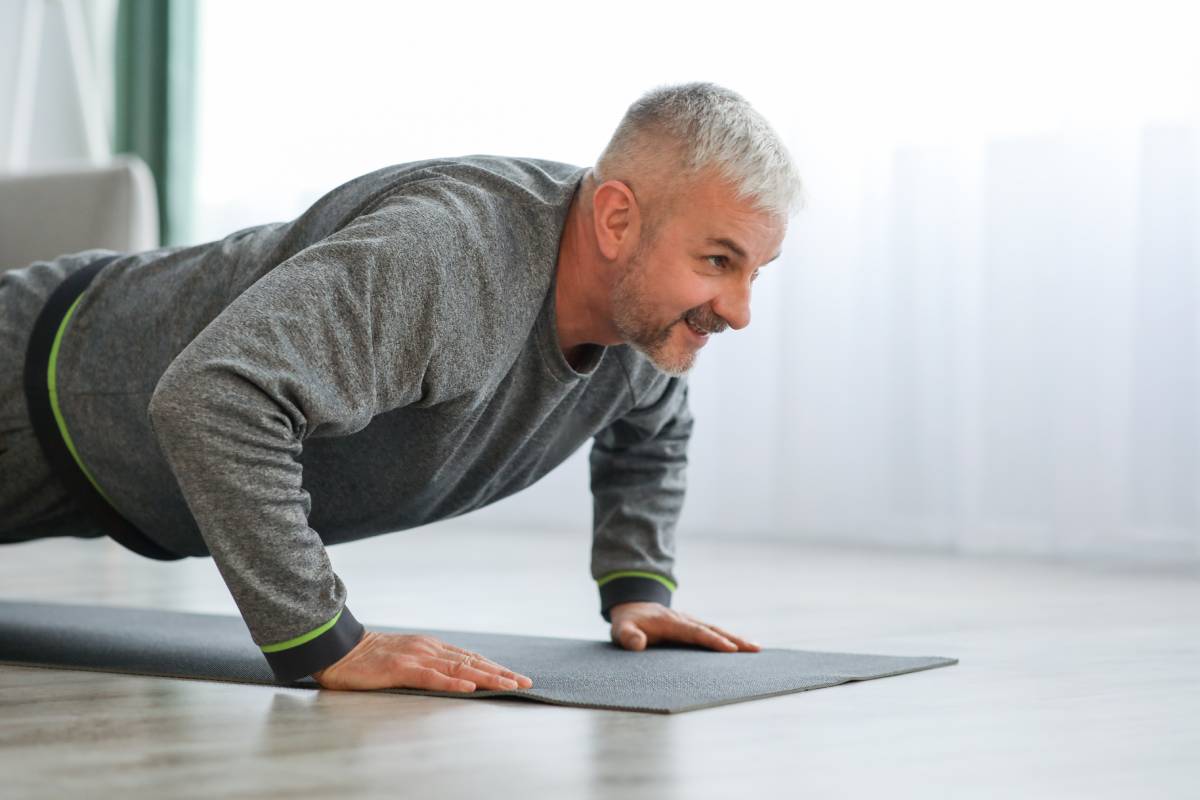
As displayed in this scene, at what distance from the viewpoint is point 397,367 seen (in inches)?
51.7

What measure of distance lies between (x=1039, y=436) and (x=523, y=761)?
2179 mm

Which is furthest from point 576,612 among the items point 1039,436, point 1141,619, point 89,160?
point 89,160

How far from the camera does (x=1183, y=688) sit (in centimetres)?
145

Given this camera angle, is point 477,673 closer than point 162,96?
Yes

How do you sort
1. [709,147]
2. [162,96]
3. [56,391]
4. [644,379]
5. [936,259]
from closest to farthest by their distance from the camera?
[709,147] < [56,391] < [644,379] < [936,259] < [162,96]

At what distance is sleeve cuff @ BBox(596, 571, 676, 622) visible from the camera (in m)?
1.72

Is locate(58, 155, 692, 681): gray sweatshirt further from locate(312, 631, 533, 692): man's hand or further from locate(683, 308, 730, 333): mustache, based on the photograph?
locate(683, 308, 730, 333): mustache

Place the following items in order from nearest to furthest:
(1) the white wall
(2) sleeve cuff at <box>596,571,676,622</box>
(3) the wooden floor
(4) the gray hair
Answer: (3) the wooden floor → (4) the gray hair → (2) sleeve cuff at <box>596,571,676,622</box> → (1) the white wall

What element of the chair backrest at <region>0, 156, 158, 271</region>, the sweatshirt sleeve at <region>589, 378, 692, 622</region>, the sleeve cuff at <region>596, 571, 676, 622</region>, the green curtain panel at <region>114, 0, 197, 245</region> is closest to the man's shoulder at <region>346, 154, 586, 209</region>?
the sweatshirt sleeve at <region>589, 378, 692, 622</region>

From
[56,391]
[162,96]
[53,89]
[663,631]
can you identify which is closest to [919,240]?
[663,631]

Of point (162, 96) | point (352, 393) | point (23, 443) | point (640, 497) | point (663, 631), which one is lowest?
point (663, 631)

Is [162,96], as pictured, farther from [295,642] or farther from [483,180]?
[295,642]

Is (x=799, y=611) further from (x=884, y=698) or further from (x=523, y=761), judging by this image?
(x=523, y=761)

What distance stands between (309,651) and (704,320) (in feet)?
1.57
